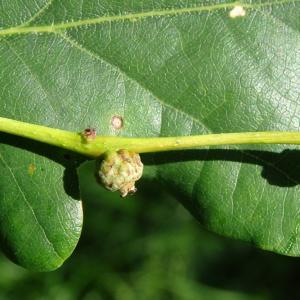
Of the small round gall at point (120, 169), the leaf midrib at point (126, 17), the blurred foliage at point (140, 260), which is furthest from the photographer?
the blurred foliage at point (140, 260)

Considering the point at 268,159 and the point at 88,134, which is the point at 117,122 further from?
the point at 268,159

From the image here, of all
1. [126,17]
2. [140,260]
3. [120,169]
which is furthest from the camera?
[140,260]

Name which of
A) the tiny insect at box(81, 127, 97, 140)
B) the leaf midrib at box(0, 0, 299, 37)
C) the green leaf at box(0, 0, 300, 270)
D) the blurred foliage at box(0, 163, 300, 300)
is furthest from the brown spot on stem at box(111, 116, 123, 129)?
the blurred foliage at box(0, 163, 300, 300)

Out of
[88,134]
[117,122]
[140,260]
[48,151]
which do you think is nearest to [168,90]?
[117,122]

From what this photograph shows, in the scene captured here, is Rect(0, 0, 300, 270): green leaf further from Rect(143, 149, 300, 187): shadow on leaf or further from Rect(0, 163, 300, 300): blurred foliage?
Rect(0, 163, 300, 300): blurred foliage

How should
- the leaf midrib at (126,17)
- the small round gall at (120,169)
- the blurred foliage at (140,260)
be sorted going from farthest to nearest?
the blurred foliage at (140,260)
the leaf midrib at (126,17)
the small round gall at (120,169)

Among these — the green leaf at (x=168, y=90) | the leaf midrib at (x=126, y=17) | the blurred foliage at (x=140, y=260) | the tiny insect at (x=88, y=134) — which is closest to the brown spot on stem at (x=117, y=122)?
the green leaf at (x=168, y=90)

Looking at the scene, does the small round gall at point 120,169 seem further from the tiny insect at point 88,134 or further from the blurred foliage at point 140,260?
the blurred foliage at point 140,260
